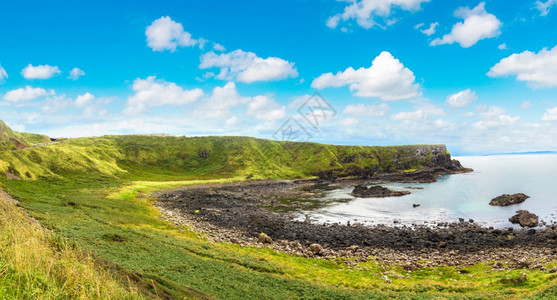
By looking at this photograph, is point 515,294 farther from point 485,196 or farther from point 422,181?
point 422,181

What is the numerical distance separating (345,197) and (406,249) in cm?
6231

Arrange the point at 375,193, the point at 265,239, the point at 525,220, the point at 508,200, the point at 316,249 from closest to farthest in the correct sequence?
1. the point at 316,249
2. the point at 265,239
3. the point at 525,220
4. the point at 508,200
5. the point at 375,193

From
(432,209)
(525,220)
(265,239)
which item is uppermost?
(525,220)

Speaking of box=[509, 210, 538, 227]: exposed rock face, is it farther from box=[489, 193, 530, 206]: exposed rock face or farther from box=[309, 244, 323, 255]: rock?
box=[309, 244, 323, 255]: rock

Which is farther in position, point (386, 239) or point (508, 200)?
point (508, 200)

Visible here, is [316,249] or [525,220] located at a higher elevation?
[525,220]

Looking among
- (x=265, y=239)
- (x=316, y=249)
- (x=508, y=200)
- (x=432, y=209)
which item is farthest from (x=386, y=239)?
(x=508, y=200)

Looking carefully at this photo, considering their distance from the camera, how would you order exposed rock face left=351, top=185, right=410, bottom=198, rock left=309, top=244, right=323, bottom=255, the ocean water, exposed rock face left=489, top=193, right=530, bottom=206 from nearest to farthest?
rock left=309, top=244, right=323, bottom=255
the ocean water
exposed rock face left=489, top=193, right=530, bottom=206
exposed rock face left=351, top=185, right=410, bottom=198

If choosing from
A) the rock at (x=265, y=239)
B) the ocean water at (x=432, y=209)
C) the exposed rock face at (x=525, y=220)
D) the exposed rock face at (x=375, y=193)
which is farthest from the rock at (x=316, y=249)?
the exposed rock face at (x=375, y=193)

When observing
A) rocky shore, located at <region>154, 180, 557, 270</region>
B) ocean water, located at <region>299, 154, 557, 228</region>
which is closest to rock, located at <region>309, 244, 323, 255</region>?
rocky shore, located at <region>154, 180, 557, 270</region>

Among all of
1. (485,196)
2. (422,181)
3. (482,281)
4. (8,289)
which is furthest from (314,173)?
(8,289)

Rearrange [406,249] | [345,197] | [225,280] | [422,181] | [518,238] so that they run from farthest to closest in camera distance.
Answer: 1. [422,181]
2. [345,197]
3. [518,238]
4. [406,249]
5. [225,280]

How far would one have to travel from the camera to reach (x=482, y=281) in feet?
99.6

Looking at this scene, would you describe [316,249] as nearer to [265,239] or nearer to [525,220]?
[265,239]
